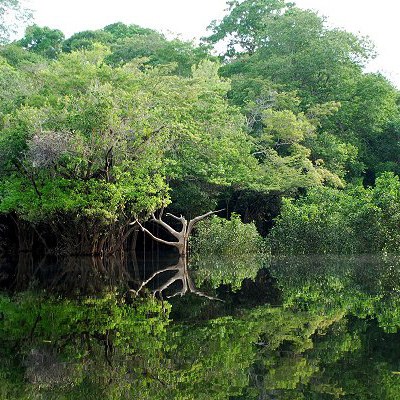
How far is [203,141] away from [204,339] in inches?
676

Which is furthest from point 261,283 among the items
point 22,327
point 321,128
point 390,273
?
point 321,128

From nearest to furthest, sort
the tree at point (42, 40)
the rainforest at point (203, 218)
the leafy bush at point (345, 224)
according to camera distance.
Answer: the rainforest at point (203, 218)
the leafy bush at point (345, 224)
the tree at point (42, 40)

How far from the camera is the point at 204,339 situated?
24.3 feet

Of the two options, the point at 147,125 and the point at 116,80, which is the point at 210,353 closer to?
the point at 147,125

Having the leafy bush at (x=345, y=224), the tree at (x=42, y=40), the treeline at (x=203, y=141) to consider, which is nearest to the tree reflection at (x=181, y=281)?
the treeline at (x=203, y=141)

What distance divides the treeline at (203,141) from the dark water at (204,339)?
6.48 metres

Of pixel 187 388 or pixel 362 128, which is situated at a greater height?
pixel 362 128

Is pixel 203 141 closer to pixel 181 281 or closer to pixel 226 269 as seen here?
pixel 226 269

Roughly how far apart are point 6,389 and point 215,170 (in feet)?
63.6

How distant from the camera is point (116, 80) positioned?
22.6 m

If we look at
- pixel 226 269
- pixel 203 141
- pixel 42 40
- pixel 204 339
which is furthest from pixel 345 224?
pixel 42 40

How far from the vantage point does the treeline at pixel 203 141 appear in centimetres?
2000

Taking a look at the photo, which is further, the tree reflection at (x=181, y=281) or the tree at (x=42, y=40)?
the tree at (x=42, y=40)

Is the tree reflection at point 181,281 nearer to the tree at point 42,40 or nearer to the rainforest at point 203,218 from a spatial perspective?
the rainforest at point 203,218
